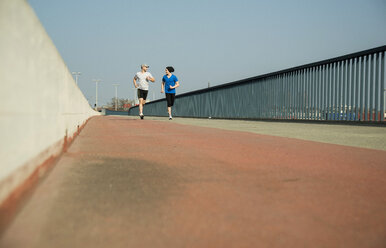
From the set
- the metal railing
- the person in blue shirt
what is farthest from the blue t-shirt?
the metal railing

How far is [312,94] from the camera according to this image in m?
A: 11.6

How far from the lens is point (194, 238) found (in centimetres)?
148

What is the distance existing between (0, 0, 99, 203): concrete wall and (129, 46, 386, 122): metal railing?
7.96 m

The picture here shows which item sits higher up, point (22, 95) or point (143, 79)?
point (143, 79)

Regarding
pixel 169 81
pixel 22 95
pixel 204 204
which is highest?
pixel 169 81

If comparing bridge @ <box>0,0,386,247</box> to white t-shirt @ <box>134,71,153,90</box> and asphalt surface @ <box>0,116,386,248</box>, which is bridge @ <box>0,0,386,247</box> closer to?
asphalt surface @ <box>0,116,386,248</box>

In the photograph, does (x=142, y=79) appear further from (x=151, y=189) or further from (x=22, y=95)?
(x=22, y=95)

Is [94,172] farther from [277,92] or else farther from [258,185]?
[277,92]

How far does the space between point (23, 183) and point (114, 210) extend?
456 millimetres

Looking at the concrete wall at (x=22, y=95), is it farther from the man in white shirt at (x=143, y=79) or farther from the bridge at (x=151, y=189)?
the man in white shirt at (x=143, y=79)

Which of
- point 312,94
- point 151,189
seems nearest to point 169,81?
point 312,94

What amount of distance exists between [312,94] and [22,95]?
10605 mm

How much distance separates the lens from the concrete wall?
1.60 meters

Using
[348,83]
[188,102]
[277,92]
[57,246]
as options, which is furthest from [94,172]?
[188,102]
